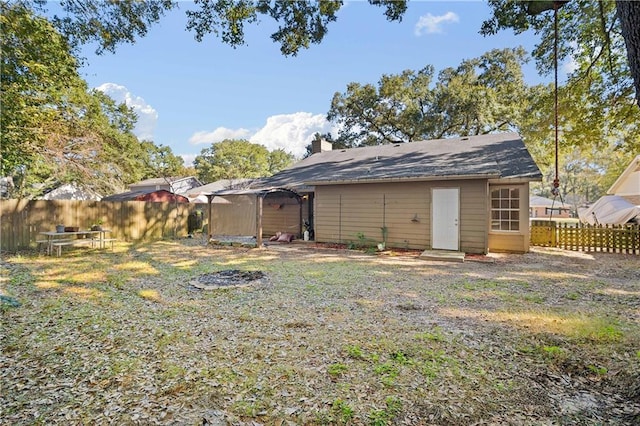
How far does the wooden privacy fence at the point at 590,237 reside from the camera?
9750 millimetres

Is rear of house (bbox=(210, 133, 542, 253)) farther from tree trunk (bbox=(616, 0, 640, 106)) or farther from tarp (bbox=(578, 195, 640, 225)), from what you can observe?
tree trunk (bbox=(616, 0, 640, 106))

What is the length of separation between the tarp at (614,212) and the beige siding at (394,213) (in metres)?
6.71

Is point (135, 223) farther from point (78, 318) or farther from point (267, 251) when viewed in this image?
point (78, 318)

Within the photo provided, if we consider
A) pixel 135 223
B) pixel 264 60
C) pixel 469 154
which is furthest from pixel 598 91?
pixel 135 223

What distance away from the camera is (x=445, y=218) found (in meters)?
9.66

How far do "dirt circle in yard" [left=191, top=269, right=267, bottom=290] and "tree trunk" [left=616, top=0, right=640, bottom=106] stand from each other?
223 inches

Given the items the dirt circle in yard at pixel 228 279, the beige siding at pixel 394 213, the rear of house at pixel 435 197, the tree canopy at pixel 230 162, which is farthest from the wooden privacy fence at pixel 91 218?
the tree canopy at pixel 230 162

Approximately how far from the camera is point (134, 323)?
411 centimetres

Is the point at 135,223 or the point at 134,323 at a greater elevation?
the point at 135,223

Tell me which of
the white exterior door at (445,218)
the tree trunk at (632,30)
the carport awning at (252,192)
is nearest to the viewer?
the tree trunk at (632,30)

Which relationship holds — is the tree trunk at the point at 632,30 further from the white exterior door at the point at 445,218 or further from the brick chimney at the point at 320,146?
the brick chimney at the point at 320,146

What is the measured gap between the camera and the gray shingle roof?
9234mm

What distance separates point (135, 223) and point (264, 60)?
808 centimetres

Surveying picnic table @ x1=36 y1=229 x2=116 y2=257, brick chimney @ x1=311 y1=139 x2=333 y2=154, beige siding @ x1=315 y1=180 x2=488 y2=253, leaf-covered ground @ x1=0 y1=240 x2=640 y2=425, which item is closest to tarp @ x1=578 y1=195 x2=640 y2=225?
beige siding @ x1=315 y1=180 x2=488 y2=253
